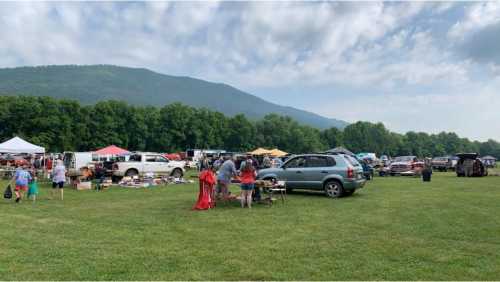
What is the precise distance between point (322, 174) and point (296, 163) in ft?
4.12

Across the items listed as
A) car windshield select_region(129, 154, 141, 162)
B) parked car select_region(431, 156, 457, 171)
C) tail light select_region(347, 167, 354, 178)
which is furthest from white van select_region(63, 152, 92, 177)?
parked car select_region(431, 156, 457, 171)

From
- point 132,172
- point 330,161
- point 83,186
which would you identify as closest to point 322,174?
point 330,161

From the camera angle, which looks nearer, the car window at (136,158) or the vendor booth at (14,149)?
the car window at (136,158)

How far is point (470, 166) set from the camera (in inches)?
1112

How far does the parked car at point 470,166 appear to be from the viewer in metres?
28.2

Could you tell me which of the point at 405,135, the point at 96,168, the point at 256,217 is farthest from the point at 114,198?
the point at 405,135

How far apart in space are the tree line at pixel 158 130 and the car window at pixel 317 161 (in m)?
49.7

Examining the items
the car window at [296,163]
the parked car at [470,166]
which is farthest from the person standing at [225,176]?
the parked car at [470,166]

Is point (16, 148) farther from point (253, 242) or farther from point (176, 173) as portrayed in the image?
point (253, 242)

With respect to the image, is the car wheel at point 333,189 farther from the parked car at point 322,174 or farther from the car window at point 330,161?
the car window at point 330,161

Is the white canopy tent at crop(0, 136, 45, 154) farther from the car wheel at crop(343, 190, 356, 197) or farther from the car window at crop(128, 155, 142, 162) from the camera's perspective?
the car wheel at crop(343, 190, 356, 197)

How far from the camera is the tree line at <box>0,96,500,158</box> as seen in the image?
181ft

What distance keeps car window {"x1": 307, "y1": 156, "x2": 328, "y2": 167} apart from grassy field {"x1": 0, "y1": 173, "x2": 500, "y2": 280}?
9.46 ft

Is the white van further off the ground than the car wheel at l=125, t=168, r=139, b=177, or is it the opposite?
the white van
